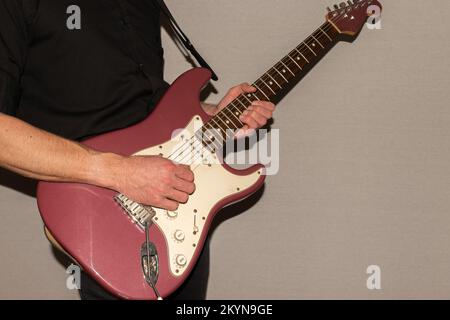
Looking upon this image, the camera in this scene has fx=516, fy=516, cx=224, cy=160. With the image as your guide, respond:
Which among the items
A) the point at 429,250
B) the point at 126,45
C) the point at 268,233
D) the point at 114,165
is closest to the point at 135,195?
the point at 114,165

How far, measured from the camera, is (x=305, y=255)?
4.98ft

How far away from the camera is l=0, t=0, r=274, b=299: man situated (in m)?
0.96

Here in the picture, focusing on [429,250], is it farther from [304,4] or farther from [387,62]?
[304,4]

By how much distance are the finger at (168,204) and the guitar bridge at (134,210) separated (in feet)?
0.11

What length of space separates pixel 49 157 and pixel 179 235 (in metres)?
0.30

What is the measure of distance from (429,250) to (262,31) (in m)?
0.79

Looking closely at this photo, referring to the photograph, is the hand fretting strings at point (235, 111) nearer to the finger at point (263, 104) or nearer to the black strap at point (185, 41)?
the finger at point (263, 104)

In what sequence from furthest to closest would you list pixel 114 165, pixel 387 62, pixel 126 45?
pixel 387 62, pixel 126 45, pixel 114 165

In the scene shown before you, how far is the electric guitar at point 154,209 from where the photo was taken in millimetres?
996

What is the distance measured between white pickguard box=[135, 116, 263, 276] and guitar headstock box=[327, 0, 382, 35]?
1.59ft

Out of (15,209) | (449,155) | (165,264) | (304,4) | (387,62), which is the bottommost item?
(165,264)

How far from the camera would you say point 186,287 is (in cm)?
119

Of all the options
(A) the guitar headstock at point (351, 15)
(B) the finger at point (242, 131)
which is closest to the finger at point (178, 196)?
(B) the finger at point (242, 131)

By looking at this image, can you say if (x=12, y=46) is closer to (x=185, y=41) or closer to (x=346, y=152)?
(x=185, y=41)
